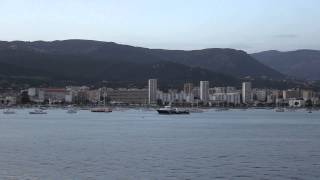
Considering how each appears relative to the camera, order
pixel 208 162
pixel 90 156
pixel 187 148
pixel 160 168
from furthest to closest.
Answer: pixel 187 148 < pixel 90 156 < pixel 208 162 < pixel 160 168

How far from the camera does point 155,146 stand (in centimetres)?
4550

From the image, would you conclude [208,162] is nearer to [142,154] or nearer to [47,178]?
[142,154]

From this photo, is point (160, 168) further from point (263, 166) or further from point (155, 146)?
point (155, 146)

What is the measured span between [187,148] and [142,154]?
5.42m

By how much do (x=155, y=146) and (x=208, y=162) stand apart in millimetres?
11136

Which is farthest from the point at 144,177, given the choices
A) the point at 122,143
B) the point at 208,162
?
the point at 122,143

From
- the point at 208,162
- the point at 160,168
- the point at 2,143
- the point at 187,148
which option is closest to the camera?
the point at 160,168

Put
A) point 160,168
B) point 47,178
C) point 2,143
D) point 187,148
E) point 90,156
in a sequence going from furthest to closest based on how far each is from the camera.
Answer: point 2,143
point 187,148
point 90,156
point 160,168
point 47,178

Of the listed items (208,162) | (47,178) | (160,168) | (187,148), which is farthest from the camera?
(187,148)

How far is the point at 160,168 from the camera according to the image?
105 feet

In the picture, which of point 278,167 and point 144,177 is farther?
point 278,167

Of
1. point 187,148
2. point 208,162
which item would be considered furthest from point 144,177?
point 187,148

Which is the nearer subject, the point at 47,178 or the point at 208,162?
the point at 47,178

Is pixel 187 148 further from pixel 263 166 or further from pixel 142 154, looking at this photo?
pixel 263 166
